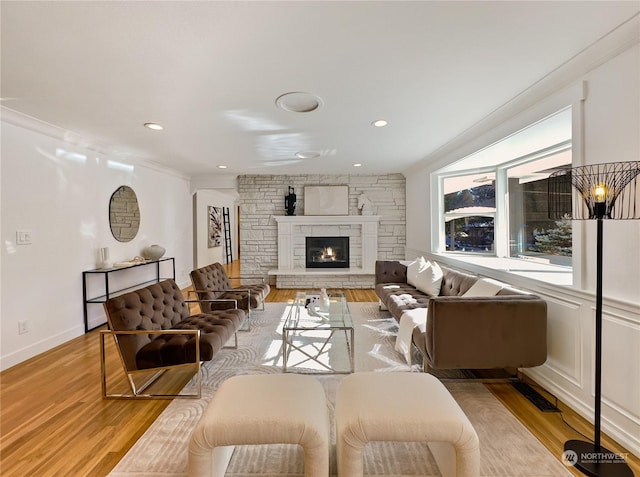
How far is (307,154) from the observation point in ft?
15.5

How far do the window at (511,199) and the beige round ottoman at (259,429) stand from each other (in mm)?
2708

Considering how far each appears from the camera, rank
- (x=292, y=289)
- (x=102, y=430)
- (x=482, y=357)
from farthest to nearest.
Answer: (x=292, y=289) < (x=482, y=357) < (x=102, y=430)

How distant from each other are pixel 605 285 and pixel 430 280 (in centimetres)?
205

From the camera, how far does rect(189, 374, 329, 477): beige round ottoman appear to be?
1.39 meters

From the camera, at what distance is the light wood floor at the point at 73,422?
5.68 feet

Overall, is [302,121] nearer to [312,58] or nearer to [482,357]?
[312,58]

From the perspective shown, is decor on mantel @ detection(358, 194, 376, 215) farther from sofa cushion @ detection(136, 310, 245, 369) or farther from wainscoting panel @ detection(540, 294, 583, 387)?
sofa cushion @ detection(136, 310, 245, 369)

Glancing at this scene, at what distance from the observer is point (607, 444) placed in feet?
6.04

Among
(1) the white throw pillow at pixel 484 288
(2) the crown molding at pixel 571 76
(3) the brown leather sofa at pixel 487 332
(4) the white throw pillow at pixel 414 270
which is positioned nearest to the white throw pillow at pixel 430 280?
(4) the white throw pillow at pixel 414 270

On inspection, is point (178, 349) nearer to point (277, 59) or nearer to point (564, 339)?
point (277, 59)

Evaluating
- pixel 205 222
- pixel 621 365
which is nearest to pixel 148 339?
pixel 621 365

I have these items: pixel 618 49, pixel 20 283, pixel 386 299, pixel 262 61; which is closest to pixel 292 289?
pixel 386 299

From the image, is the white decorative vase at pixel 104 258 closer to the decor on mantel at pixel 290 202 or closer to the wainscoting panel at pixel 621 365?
the decor on mantel at pixel 290 202

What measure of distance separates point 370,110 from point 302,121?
0.71 metres
